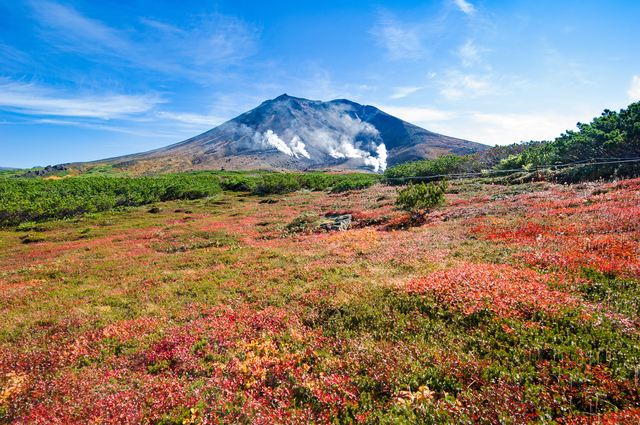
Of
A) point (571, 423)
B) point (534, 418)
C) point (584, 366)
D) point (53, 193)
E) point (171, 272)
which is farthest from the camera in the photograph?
point (53, 193)

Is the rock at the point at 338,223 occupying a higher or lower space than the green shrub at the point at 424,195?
lower

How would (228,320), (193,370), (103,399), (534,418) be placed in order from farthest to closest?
(228,320) → (193,370) → (103,399) → (534,418)

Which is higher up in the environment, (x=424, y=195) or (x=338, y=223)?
(x=424, y=195)

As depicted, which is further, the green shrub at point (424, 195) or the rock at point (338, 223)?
the rock at point (338, 223)

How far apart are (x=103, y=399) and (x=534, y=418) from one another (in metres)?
7.93

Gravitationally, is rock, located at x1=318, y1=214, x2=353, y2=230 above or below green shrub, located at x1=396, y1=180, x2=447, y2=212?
below

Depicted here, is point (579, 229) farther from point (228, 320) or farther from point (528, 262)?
point (228, 320)

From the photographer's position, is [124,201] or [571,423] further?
[124,201]

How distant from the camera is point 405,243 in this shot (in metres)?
15.2

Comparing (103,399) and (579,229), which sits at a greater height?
(579,229)

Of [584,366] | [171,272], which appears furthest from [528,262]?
[171,272]

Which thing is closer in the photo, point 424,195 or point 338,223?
point 424,195

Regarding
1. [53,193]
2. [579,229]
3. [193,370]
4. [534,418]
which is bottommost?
[193,370]

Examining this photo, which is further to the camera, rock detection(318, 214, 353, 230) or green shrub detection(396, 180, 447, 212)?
rock detection(318, 214, 353, 230)
